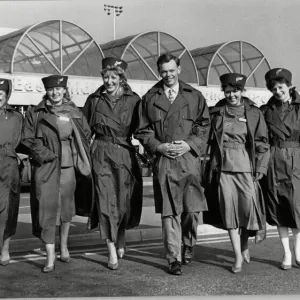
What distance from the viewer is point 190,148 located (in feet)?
20.8

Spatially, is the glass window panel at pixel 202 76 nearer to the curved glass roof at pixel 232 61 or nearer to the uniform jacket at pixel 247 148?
the curved glass roof at pixel 232 61

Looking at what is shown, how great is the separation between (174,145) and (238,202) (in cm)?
90

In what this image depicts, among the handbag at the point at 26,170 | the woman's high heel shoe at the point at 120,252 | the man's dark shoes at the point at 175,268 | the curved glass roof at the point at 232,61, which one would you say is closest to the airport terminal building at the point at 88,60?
the curved glass roof at the point at 232,61

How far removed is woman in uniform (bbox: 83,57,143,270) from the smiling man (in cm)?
32

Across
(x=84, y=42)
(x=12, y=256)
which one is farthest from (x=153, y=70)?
(x=12, y=256)

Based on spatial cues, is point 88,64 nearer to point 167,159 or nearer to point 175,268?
point 167,159

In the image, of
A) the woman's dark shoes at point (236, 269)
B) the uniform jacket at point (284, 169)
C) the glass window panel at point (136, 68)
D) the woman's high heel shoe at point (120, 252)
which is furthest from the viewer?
the glass window panel at point (136, 68)

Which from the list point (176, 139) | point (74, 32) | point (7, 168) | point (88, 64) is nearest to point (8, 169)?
point (7, 168)

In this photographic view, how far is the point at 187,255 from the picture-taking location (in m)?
6.65

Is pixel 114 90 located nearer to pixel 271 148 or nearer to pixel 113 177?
pixel 113 177

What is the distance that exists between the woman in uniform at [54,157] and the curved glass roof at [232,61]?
88.3 ft

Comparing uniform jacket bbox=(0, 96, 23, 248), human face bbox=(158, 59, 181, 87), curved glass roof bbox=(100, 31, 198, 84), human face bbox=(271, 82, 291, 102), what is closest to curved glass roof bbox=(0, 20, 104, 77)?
curved glass roof bbox=(100, 31, 198, 84)

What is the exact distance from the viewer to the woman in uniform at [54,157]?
6.52m

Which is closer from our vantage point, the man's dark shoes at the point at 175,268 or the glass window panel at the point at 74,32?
the man's dark shoes at the point at 175,268
